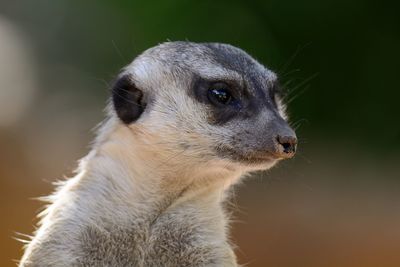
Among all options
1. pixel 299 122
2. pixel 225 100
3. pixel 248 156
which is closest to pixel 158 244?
pixel 248 156

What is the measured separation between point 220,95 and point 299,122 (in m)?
4.46

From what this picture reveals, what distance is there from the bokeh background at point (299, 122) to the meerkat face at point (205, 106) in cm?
361

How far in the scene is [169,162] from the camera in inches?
168

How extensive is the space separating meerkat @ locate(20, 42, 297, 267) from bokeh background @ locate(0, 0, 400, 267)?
3636 millimetres

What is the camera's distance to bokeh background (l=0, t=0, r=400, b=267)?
8.19 metres

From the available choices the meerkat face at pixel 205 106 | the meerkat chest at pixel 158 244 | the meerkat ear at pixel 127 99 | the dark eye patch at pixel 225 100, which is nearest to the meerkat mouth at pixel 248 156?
the meerkat face at pixel 205 106

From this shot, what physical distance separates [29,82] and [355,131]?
3.14m

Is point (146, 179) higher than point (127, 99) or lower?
lower

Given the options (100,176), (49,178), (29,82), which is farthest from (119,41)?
(100,176)

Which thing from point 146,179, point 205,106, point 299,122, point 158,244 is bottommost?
point 299,122

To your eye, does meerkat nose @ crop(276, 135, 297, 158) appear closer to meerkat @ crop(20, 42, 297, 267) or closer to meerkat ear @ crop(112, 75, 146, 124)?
meerkat @ crop(20, 42, 297, 267)

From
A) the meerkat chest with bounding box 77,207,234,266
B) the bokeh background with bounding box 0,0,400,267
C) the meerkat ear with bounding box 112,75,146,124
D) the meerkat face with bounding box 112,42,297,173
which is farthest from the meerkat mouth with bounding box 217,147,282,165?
the bokeh background with bounding box 0,0,400,267

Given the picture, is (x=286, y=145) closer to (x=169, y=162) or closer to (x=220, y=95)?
(x=220, y=95)

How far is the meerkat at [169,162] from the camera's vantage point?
13.3ft
